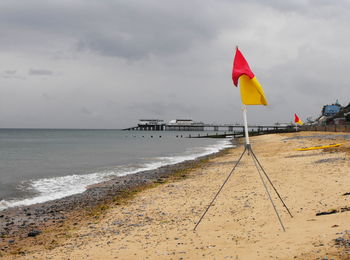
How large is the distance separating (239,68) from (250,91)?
22.8 inches

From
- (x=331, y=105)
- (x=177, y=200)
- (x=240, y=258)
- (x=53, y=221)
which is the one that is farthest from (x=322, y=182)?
(x=331, y=105)

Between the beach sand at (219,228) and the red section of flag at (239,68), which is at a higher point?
the red section of flag at (239,68)

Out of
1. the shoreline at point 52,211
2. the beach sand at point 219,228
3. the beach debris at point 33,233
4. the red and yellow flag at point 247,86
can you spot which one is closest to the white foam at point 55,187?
the shoreline at point 52,211

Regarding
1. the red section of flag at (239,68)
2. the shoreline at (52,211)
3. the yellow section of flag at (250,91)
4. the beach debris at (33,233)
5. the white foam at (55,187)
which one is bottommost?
the white foam at (55,187)

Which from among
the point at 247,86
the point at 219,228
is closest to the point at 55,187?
the point at 219,228

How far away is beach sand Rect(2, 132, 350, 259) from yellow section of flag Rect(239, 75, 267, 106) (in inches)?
113

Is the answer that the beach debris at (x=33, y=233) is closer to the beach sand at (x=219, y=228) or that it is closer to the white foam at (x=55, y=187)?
the beach sand at (x=219, y=228)

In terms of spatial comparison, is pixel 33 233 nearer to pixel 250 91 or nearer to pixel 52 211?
pixel 52 211

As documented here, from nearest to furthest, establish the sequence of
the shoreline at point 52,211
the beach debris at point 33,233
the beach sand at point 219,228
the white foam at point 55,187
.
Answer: the beach sand at point 219,228
the beach debris at point 33,233
the shoreline at point 52,211
the white foam at point 55,187

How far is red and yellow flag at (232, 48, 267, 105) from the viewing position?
24.8ft

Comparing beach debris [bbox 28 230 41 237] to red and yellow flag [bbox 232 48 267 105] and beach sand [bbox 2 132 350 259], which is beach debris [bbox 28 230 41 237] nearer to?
beach sand [bbox 2 132 350 259]

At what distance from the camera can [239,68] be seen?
7.62 metres

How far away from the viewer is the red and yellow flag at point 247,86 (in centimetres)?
757

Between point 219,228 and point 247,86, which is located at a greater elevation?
point 247,86
